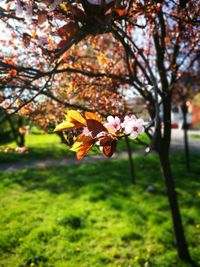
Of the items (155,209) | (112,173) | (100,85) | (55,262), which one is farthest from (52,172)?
(100,85)

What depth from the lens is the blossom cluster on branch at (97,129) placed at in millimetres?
1777

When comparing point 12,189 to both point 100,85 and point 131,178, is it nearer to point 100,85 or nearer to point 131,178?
point 131,178

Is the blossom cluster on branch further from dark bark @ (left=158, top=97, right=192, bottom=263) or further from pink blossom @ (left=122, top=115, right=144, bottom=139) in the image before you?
dark bark @ (left=158, top=97, right=192, bottom=263)

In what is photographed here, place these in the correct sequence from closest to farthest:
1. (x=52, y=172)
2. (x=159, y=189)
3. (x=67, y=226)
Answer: (x=67, y=226) < (x=159, y=189) < (x=52, y=172)

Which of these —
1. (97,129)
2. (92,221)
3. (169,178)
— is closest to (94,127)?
(97,129)

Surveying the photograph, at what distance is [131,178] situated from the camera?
33.3 ft

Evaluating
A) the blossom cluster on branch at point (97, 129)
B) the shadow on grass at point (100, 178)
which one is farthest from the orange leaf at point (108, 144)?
the shadow on grass at point (100, 178)

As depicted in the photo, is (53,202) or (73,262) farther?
(53,202)

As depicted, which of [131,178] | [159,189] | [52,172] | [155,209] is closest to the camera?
[155,209]

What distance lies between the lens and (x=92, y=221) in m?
7.13

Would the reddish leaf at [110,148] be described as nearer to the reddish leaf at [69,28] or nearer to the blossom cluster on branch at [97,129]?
the blossom cluster on branch at [97,129]

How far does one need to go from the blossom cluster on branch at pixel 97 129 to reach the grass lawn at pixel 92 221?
4.10 m

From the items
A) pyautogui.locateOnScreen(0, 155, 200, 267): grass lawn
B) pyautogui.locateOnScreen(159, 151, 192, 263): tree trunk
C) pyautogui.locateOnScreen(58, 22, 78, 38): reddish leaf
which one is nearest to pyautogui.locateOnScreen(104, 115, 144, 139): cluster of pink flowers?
pyautogui.locateOnScreen(58, 22, 78, 38): reddish leaf

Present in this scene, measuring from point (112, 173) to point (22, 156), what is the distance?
19.1ft
